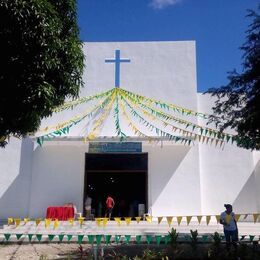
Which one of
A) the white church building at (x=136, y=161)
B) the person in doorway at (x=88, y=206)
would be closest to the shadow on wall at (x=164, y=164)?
the white church building at (x=136, y=161)

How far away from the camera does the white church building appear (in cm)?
2009

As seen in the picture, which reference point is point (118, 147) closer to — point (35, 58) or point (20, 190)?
point (20, 190)

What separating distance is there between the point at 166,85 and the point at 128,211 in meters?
6.71

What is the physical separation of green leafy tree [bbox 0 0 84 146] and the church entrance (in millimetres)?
11389

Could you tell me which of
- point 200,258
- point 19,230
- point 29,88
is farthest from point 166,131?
point 29,88

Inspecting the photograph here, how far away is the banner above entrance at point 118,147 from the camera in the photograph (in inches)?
791

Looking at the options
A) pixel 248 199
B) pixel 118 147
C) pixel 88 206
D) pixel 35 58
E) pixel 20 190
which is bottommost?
pixel 88 206

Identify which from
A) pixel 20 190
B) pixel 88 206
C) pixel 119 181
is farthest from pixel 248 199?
pixel 20 190

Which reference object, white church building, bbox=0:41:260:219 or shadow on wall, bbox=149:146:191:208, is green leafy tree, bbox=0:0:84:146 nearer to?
white church building, bbox=0:41:260:219

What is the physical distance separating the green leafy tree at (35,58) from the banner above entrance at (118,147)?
34.7 feet

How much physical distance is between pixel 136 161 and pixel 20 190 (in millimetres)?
5795

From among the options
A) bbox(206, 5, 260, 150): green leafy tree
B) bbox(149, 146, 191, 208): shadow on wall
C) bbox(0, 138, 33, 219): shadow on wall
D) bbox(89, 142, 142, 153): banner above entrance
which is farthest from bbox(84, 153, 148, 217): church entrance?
bbox(206, 5, 260, 150): green leafy tree

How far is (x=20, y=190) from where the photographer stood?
20328mm

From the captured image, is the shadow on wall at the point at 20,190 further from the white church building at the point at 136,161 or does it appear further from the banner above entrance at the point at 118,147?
the banner above entrance at the point at 118,147
